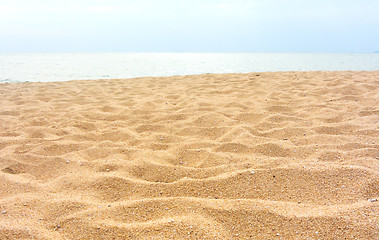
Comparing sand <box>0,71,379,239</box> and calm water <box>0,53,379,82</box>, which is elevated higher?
calm water <box>0,53,379,82</box>

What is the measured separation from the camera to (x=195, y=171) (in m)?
1.51

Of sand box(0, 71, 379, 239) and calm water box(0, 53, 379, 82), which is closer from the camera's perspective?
sand box(0, 71, 379, 239)

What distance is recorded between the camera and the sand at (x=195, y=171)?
105cm

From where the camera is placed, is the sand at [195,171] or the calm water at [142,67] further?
the calm water at [142,67]

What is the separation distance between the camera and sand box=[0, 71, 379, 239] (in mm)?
1050

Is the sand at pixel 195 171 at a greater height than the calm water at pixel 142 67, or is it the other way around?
the calm water at pixel 142 67

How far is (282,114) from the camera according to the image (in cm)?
247

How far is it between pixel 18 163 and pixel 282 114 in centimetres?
220

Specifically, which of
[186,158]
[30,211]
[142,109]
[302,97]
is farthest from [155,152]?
[302,97]

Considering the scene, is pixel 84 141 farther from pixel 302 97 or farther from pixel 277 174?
pixel 302 97

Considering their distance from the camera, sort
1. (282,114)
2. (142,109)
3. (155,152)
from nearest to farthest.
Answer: (155,152) < (282,114) < (142,109)

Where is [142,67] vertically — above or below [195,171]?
above

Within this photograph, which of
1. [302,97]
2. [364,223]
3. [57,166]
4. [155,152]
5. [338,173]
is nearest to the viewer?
[364,223]

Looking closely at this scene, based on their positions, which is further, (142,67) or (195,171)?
(142,67)
